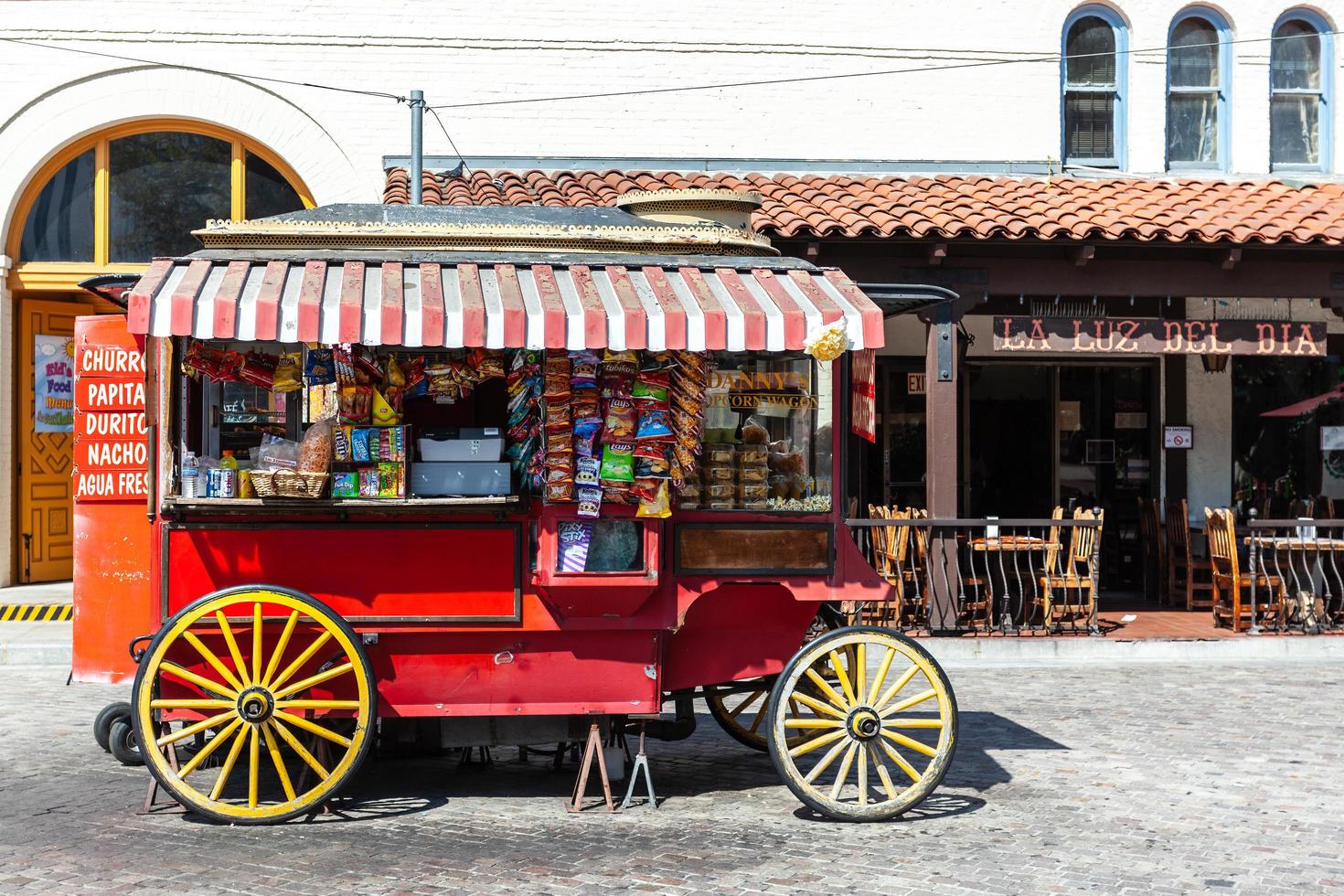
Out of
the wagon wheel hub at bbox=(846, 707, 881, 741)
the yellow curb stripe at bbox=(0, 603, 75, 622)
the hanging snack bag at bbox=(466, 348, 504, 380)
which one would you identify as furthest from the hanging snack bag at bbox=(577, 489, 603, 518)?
the yellow curb stripe at bbox=(0, 603, 75, 622)

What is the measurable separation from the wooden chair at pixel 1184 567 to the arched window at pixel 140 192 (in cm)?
929

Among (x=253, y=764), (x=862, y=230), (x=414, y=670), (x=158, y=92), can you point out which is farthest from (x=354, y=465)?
(x=158, y=92)

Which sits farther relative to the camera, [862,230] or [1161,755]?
[862,230]

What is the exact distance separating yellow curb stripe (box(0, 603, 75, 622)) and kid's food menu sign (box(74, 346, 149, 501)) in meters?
6.31

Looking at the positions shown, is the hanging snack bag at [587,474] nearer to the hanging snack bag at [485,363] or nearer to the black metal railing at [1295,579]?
the hanging snack bag at [485,363]

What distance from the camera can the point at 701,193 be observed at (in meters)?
7.34

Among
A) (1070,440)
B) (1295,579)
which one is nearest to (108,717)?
(1295,579)

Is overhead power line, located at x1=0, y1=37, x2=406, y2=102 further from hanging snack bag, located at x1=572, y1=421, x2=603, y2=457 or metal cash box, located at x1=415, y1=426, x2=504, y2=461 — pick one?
hanging snack bag, located at x1=572, y1=421, x2=603, y2=457

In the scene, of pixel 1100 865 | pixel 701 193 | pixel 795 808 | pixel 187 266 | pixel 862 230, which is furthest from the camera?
pixel 862 230

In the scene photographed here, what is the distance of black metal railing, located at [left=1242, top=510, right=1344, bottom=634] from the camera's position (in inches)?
474

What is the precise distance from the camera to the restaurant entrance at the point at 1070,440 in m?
15.1

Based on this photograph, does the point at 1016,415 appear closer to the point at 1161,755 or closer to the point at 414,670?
the point at 1161,755

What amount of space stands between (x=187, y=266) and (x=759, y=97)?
31.5 ft

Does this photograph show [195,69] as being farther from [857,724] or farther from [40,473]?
[857,724]
